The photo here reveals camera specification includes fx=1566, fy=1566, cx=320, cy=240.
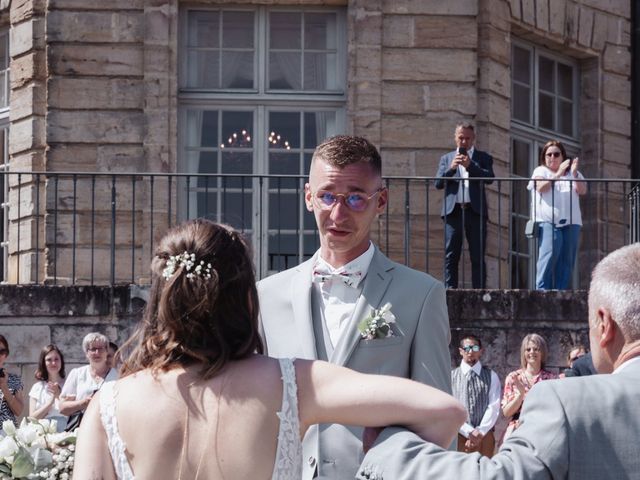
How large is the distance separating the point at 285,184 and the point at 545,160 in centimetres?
264

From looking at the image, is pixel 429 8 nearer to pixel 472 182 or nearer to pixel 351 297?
pixel 472 182

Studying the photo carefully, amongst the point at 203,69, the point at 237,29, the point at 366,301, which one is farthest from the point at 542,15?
the point at 366,301

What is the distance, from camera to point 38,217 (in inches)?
567

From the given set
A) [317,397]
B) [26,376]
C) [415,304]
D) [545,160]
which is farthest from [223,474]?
[545,160]

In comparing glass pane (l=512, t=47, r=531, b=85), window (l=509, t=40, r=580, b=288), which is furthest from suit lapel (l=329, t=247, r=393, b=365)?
glass pane (l=512, t=47, r=531, b=85)

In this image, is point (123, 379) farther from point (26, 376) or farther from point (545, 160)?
point (545, 160)

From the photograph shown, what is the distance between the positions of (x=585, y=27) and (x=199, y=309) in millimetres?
13105

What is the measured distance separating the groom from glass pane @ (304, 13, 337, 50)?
986 centimetres

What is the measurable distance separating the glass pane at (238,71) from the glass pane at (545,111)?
319 centimetres

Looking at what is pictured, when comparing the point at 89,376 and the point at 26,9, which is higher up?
the point at 26,9

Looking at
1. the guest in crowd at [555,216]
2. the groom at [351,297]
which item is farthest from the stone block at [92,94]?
the groom at [351,297]

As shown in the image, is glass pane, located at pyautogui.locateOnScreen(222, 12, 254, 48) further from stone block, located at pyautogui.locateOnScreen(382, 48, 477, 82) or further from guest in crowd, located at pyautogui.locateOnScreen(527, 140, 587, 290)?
guest in crowd, located at pyautogui.locateOnScreen(527, 140, 587, 290)

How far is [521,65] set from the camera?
1598cm

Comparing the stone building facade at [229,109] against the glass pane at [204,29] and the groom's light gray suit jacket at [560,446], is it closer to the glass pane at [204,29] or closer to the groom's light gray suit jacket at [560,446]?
the glass pane at [204,29]
